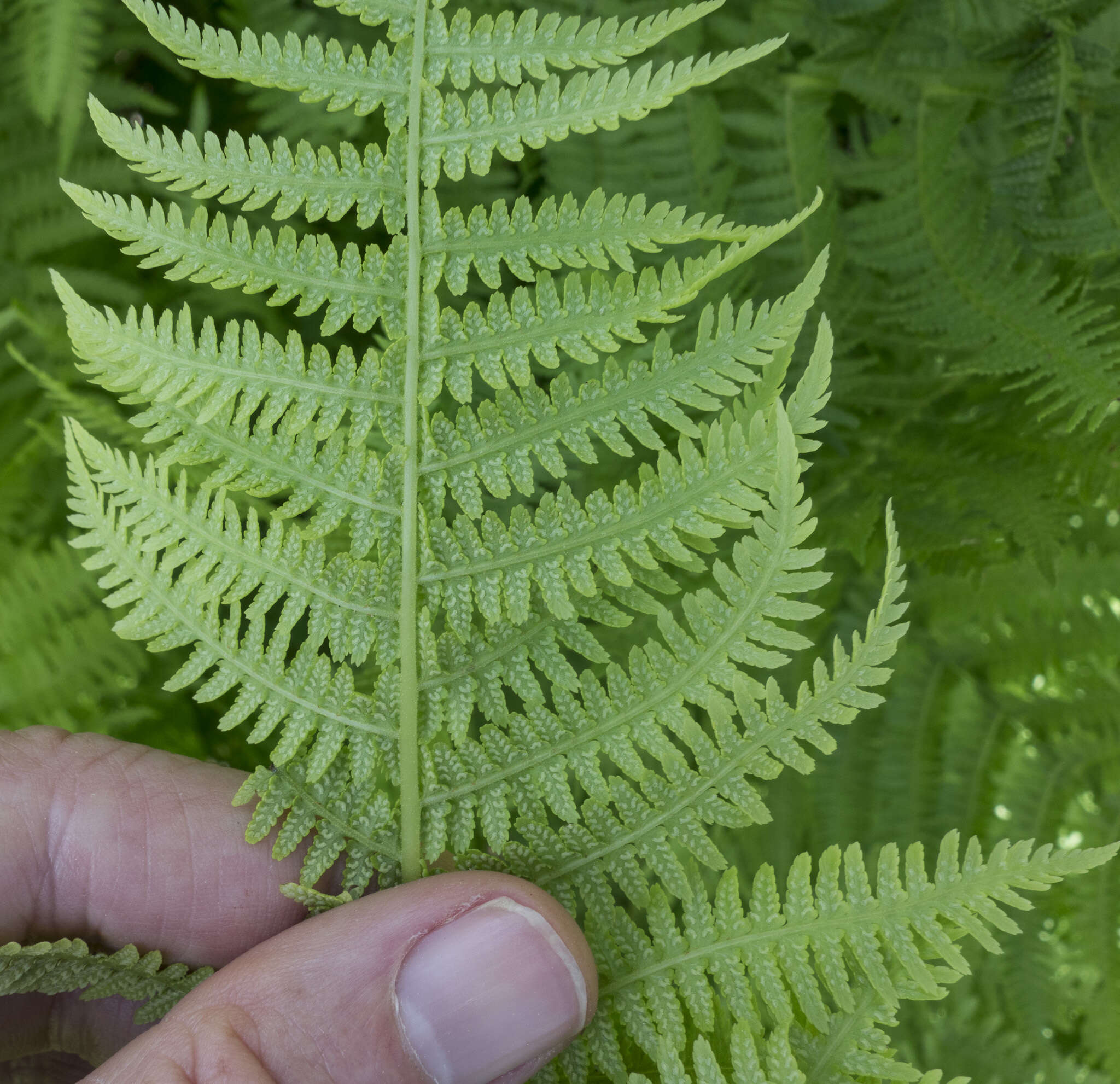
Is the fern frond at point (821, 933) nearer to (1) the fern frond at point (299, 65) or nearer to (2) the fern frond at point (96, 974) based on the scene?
(2) the fern frond at point (96, 974)

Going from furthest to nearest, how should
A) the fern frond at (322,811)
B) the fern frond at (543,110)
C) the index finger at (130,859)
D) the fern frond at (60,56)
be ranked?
the fern frond at (60,56) → the index finger at (130,859) → the fern frond at (322,811) → the fern frond at (543,110)

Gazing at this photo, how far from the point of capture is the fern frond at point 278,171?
91 cm

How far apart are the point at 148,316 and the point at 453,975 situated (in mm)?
823

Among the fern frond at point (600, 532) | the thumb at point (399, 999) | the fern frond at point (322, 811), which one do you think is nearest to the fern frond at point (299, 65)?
the fern frond at point (600, 532)

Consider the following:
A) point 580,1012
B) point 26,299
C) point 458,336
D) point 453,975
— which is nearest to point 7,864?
point 453,975

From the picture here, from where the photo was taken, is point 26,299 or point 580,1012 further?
point 26,299

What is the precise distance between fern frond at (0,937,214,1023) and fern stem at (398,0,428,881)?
40 cm

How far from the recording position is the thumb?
1015mm

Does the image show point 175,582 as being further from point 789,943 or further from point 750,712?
point 789,943

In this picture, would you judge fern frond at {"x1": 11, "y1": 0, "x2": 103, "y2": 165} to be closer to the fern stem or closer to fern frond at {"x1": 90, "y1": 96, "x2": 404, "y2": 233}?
fern frond at {"x1": 90, "y1": 96, "x2": 404, "y2": 233}

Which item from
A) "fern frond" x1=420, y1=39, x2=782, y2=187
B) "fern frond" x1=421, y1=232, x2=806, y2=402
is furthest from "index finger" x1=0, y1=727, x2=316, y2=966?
"fern frond" x1=420, y1=39, x2=782, y2=187

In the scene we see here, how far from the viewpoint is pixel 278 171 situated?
3.04ft

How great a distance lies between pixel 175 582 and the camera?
39.8 inches

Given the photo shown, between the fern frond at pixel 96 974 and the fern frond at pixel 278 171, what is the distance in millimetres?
862
